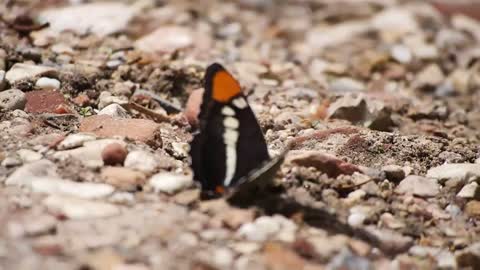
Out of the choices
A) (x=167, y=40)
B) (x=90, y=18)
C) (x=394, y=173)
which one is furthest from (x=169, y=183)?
(x=90, y=18)

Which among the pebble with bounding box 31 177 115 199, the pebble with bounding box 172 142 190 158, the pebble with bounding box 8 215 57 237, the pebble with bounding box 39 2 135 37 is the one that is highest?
the pebble with bounding box 39 2 135 37

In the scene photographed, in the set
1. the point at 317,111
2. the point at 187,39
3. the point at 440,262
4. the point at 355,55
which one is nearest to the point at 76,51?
the point at 187,39

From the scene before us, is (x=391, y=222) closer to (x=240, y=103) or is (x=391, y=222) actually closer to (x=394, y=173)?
(x=394, y=173)

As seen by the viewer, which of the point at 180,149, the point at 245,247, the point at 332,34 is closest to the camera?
the point at 245,247

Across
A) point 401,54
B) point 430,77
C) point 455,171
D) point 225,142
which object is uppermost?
point 225,142

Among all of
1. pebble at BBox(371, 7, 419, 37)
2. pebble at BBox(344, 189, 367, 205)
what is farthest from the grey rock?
pebble at BBox(371, 7, 419, 37)

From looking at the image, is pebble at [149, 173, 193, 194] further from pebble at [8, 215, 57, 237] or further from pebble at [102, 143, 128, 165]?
pebble at [8, 215, 57, 237]

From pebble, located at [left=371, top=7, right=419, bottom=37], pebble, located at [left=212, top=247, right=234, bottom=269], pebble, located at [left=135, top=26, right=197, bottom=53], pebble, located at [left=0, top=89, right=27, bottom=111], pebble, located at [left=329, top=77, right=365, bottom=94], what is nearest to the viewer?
pebble, located at [left=212, top=247, right=234, bottom=269]
